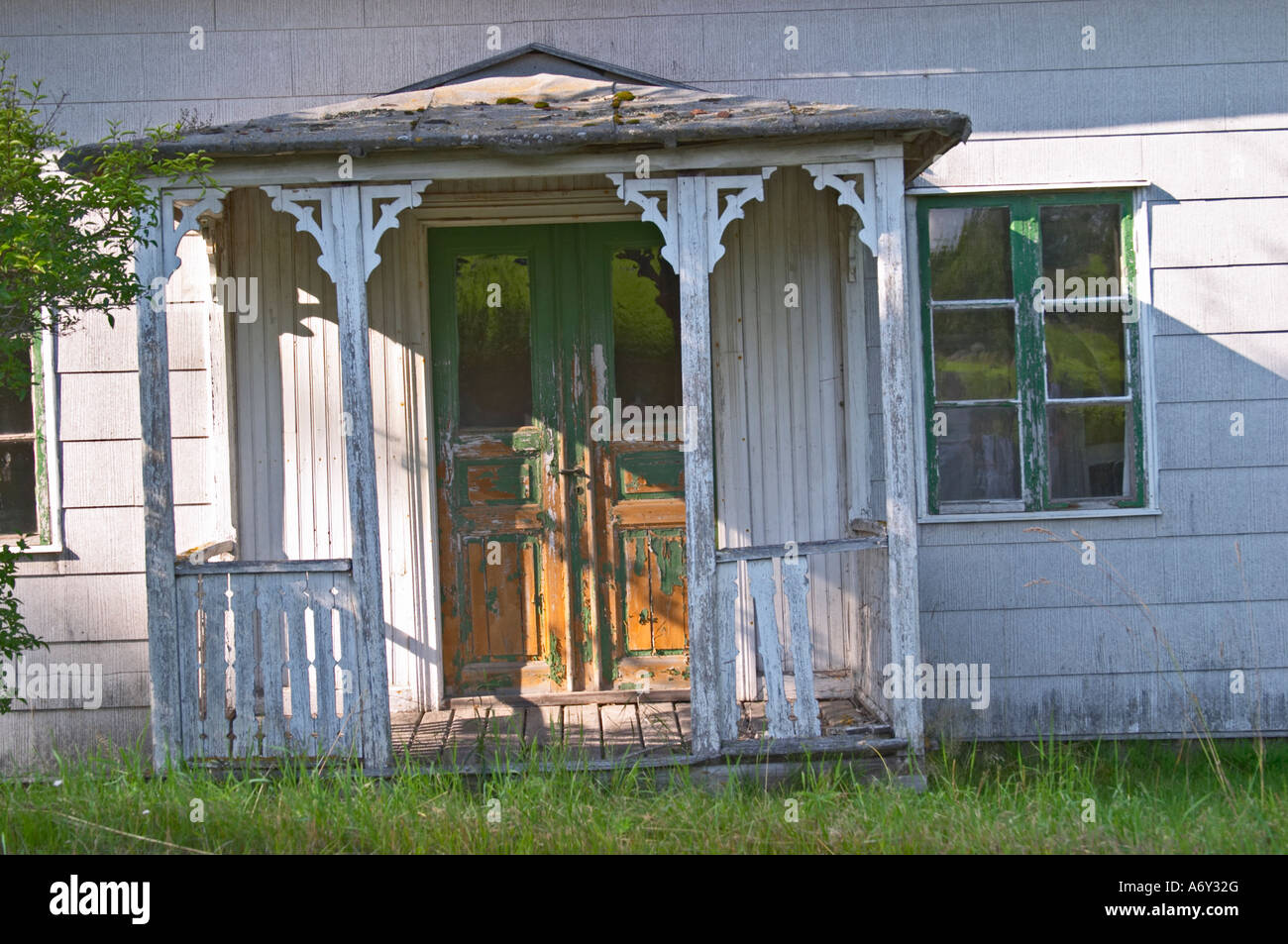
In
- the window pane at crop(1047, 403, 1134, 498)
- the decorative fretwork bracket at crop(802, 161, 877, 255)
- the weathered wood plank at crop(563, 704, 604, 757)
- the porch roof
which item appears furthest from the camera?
the window pane at crop(1047, 403, 1134, 498)

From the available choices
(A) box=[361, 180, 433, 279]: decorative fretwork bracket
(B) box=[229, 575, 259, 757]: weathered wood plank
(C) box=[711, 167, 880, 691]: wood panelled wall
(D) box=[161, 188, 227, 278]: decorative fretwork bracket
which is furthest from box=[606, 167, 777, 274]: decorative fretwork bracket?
(B) box=[229, 575, 259, 757]: weathered wood plank

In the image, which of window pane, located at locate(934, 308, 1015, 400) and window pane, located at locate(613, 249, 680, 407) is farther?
window pane, located at locate(613, 249, 680, 407)

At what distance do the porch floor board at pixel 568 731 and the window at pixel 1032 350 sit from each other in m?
1.43

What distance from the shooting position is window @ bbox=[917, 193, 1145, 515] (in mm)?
5578

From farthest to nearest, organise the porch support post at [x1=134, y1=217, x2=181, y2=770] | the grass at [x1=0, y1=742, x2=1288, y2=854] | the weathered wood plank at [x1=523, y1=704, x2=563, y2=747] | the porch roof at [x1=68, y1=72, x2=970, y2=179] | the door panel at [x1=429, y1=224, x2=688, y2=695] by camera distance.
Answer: the door panel at [x1=429, y1=224, x2=688, y2=695], the weathered wood plank at [x1=523, y1=704, x2=563, y2=747], the porch support post at [x1=134, y1=217, x2=181, y2=770], the porch roof at [x1=68, y1=72, x2=970, y2=179], the grass at [x1=0, y1=742, x2=1288, y2=854]

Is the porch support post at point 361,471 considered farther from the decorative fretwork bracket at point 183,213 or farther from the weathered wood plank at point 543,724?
the weathered wood plank at point 543,724

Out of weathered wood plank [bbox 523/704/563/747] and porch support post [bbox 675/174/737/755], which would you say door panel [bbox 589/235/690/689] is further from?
porch support post [bbox 675/174/737/755]

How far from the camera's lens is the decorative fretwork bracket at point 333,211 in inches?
177

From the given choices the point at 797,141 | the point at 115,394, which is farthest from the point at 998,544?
the point at 115,394

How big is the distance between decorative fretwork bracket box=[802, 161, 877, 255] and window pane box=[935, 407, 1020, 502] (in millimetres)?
1396

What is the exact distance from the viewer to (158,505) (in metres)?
4.50

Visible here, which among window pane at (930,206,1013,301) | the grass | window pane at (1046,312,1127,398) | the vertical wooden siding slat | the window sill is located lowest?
the grass

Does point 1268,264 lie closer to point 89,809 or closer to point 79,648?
point 89,809

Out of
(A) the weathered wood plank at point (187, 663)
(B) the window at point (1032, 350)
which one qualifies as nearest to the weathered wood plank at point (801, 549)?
(B) the window at point (1032, 350)
